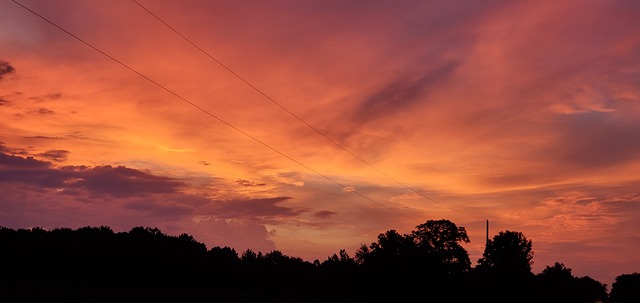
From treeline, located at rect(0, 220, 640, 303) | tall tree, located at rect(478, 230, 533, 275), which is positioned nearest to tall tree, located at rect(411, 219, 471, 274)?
treeline, located at rect(0, 220, 640, 303)

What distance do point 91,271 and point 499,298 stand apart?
75.9 meters

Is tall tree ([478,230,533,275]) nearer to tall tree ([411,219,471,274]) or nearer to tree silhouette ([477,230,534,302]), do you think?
tree silhouette ([477,230,534,302])

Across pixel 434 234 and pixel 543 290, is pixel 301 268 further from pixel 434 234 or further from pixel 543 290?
pixel 543 290

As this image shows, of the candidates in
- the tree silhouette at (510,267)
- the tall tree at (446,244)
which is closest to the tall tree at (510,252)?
the tree silhouette at (510,267)

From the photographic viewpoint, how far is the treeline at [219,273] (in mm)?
61656

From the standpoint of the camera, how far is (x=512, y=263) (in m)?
140

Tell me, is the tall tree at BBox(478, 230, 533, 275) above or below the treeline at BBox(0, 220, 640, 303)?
above

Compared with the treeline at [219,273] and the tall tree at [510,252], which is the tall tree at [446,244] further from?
the tall tree at [510,252]

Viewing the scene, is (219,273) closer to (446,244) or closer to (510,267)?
(446,244)

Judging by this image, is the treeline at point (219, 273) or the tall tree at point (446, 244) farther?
the tall tree at point (446, 244)

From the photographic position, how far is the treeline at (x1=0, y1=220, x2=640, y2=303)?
61.7m

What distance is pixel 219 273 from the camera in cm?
8331

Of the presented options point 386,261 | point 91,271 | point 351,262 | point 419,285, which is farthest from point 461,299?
point 91,271

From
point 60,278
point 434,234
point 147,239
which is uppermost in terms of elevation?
point 434,234
